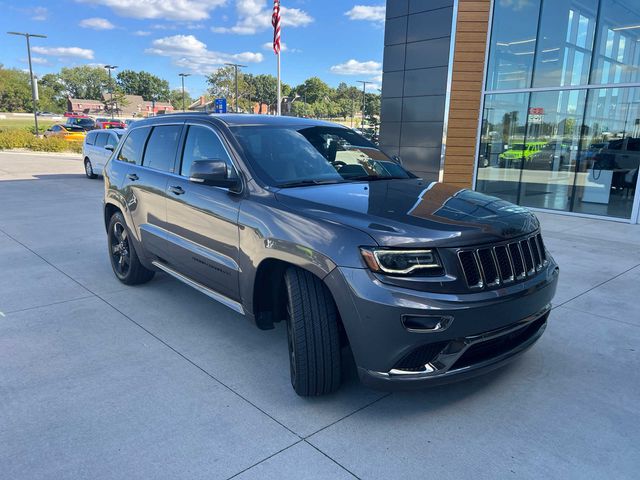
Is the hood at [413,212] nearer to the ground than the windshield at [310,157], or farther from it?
nearer to the ground

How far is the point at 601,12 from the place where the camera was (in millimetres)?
10086

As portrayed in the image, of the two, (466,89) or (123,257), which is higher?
(466,89)

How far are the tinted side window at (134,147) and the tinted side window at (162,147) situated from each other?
0.47 ft

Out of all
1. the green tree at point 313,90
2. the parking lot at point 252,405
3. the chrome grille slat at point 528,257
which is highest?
the green tree at point 313,90

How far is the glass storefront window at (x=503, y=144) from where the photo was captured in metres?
11.5

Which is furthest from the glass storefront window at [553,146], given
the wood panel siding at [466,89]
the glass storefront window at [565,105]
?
the wood panel siding at [466,89]

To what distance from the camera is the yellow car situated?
31.5 meters

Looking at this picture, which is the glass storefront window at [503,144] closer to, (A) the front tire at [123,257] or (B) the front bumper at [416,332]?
(A) the front tire at [123,257]

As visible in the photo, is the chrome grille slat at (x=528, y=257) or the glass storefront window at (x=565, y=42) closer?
the chrome grille slat at (x=528, y=257)

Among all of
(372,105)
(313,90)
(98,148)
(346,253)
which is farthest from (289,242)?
(313,90)

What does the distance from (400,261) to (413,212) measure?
0.42 metres

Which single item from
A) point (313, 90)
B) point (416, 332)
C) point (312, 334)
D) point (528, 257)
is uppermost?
point (313, 90)

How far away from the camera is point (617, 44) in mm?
9969

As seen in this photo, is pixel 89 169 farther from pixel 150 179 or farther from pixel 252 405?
pixel 252 405
